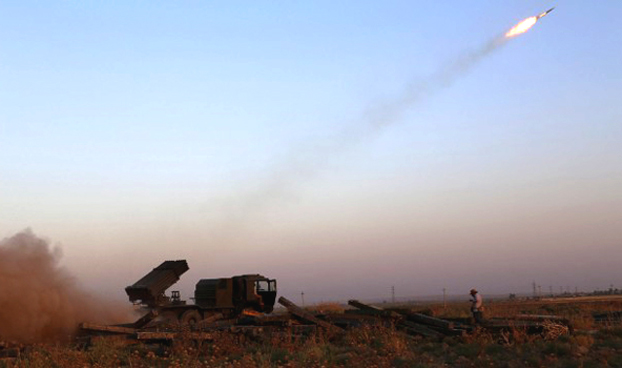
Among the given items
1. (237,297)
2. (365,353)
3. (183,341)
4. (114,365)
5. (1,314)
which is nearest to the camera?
→ (114,365)

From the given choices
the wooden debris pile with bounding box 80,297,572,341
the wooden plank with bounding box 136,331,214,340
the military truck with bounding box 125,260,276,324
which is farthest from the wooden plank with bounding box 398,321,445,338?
the military truck with bounding box 125,260,276,324

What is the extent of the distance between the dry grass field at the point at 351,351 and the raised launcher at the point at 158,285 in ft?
40.3

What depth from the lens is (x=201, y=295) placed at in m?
33.3

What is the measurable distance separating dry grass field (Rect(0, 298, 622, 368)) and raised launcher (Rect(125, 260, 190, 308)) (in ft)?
40.3

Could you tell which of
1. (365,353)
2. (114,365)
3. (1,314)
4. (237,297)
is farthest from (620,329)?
(1,314)

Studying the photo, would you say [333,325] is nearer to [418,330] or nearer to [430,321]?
[418,330]

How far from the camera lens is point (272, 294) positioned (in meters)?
34.2

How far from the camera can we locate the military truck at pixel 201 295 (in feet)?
102

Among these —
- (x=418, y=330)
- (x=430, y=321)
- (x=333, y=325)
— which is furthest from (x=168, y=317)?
(x=430, y=321)

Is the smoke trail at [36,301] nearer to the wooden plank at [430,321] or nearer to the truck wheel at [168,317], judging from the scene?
the truck wheel at [168,317]

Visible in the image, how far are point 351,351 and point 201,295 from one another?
1792 centimetres

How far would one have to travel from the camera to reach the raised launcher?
3102 cm

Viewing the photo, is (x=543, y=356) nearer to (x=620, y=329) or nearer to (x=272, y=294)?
(x=620, y=329)

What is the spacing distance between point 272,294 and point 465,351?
1865 cm
